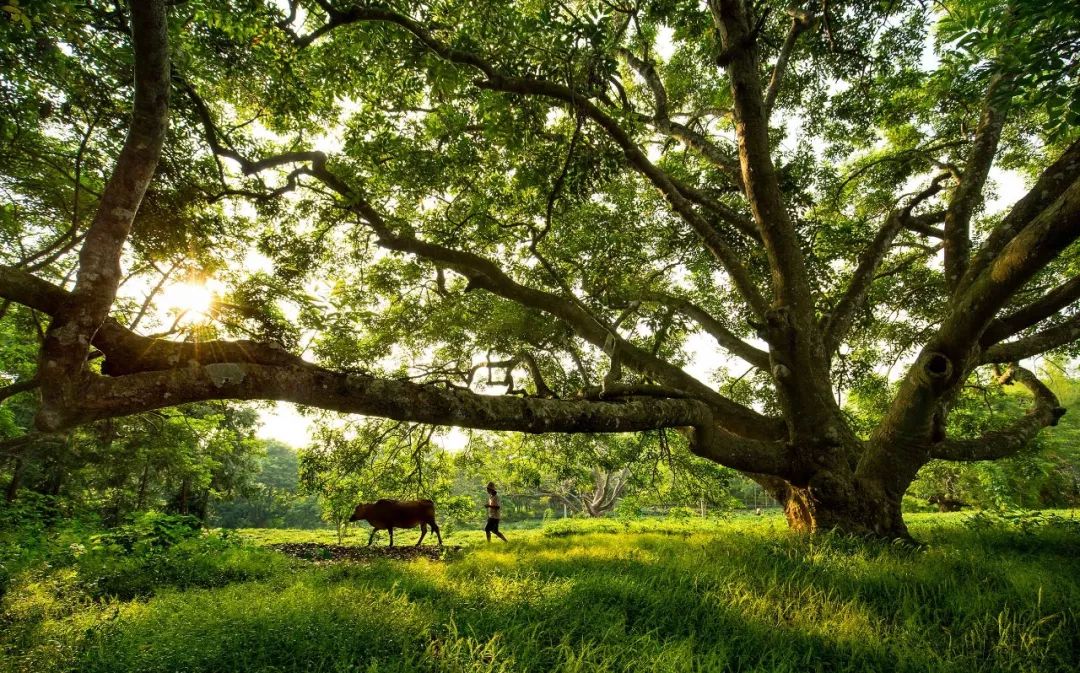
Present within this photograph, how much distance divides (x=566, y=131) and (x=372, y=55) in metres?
3.10

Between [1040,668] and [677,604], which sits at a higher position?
[1040,668]

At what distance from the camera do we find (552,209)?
6.20 meters

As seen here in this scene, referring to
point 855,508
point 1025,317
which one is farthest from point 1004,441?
point 855,508

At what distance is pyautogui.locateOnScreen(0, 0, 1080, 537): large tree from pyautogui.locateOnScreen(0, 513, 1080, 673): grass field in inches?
62.9

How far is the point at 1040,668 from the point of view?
98.0 inches

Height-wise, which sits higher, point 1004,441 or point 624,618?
point 1004,441

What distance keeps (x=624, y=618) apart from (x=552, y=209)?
495cm

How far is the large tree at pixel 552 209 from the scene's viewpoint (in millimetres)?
3301


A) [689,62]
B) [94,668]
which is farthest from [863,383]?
[94,668]

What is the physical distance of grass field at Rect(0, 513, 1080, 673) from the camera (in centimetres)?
270

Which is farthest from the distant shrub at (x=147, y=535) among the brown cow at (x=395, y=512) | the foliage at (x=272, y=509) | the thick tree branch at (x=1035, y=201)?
the foliage at (x=272, y=509)

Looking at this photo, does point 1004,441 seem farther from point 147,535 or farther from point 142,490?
point 142,490

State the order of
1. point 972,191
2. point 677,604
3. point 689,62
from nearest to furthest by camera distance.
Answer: point 677,604 → point 972,191 → point 689,62

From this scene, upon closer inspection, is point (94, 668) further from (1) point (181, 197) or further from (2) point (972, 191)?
(2) point (972, 191)
